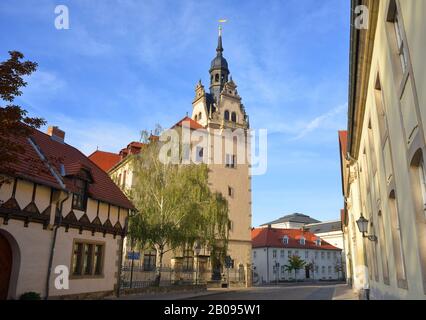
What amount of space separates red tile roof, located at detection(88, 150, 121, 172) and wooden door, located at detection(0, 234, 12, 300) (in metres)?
38.5

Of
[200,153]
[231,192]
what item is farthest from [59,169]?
[231,192]

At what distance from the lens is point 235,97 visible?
2055 inches

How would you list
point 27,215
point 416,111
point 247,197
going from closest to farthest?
point 416,111, point 27,215, point 247,197

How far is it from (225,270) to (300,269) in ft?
100.0

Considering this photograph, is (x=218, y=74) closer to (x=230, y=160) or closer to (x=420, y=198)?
(x=230, y=160)

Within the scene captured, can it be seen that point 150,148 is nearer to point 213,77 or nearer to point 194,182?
point 194,182

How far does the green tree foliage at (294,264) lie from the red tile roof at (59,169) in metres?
47.7

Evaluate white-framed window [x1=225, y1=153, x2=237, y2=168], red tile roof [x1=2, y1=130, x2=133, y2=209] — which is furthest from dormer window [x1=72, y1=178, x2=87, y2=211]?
white-framed window [x1=225, y1=153, x2=237, y2=168]

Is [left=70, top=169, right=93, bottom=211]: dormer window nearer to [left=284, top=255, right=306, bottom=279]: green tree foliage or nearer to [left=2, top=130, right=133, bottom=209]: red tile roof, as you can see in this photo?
[left=2, top=130, right=133, bottom=209]: red tile roof

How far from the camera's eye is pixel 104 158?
54.6 m

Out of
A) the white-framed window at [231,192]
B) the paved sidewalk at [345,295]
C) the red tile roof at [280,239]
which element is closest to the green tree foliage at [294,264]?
the red tile roof at [280,239]

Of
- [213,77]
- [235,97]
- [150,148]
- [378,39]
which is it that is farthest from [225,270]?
[378,39]

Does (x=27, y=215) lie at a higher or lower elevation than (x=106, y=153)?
lower

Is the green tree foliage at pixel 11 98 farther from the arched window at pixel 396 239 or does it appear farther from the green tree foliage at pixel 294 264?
the green tree foliage at pixel 294 264
